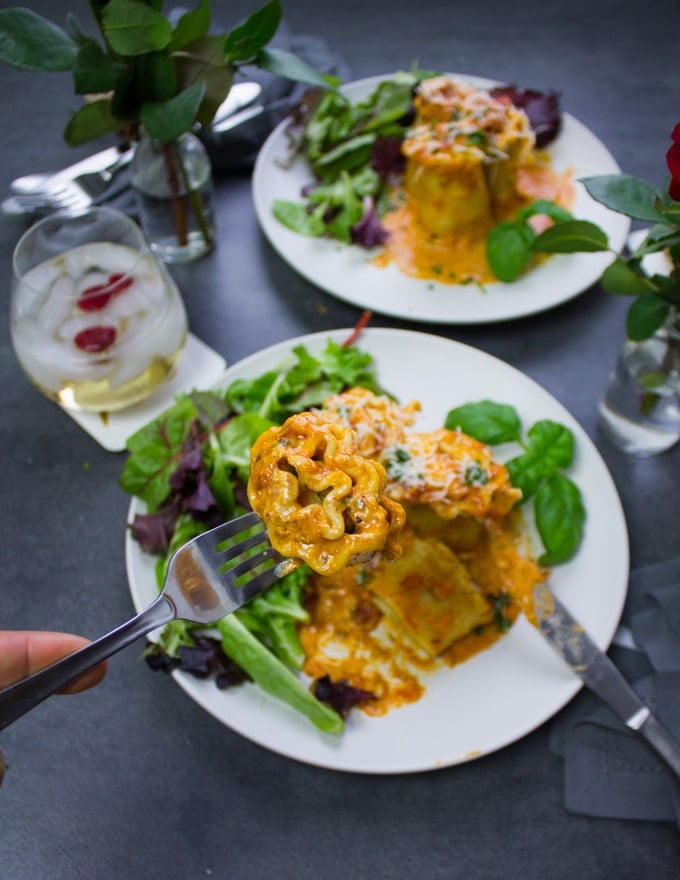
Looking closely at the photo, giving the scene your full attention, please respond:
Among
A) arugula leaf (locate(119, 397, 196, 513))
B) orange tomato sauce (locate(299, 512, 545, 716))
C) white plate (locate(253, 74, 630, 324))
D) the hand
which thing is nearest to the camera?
the hand

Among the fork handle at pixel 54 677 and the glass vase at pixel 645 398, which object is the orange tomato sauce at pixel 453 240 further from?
the fork handle at pixel 54 677

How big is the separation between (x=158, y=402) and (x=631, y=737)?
1570mm

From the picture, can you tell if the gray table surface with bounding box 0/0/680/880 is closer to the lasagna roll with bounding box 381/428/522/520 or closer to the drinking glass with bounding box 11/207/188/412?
the drinking glass with bounding box 11/207/188/412

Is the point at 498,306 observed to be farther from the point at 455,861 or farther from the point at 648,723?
the point at 455,861

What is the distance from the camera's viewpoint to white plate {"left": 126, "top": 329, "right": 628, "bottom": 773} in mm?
1674

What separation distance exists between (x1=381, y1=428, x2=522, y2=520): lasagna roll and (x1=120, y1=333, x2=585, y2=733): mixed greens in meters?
0.10

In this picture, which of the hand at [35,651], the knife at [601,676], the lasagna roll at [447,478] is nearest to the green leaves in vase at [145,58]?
the lasagna roll at [447,478]

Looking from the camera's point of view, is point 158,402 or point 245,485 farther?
point 158,402

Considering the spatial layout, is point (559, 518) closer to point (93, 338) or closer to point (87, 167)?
point (93, 338)

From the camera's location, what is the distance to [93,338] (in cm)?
205

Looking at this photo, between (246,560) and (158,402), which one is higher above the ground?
(246,560)

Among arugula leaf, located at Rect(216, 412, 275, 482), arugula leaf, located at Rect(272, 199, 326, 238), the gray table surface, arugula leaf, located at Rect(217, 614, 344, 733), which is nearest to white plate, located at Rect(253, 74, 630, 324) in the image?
arugula leaf, located at Rect(272, 199, 326, 238)

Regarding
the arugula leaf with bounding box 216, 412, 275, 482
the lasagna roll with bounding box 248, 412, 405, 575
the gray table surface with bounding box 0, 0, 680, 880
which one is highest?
the lasagna roll with bounding box 248, 412, 405, 575

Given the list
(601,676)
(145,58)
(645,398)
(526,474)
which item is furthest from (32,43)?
(601,676)
